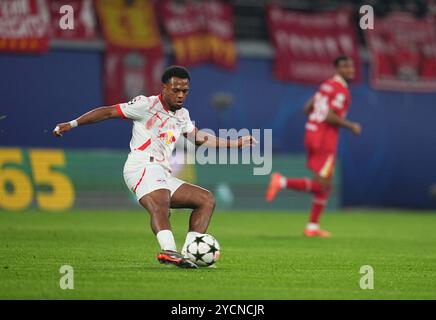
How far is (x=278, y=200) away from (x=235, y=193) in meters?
1.03

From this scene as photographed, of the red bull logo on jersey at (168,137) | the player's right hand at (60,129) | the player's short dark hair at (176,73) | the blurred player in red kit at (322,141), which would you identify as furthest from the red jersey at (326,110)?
the player's right hand at (60,129)

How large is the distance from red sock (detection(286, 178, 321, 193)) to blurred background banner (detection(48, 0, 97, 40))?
29.0 feet

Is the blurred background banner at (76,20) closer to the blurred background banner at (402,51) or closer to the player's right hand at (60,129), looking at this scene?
the blurred background banner at (402,51)

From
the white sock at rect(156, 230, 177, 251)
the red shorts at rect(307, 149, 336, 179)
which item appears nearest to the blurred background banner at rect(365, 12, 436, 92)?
the red shorts at rect(307, 149, 336, 179)

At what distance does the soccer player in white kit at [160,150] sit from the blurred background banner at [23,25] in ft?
41.7

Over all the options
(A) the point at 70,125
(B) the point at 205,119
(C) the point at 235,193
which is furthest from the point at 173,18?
(A) the point at 70,125

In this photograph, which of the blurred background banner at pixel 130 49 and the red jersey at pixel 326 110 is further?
the blurred background banner at pixel 130 49

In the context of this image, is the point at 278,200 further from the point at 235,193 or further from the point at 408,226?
the point at 408,226

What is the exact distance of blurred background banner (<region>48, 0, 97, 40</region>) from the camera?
2333 centimetres

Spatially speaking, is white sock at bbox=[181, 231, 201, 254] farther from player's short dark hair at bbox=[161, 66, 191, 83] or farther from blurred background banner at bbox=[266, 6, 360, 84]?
blurred background banner at bbox=[266, 6, 360, 84]

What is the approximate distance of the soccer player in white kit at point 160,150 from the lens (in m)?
10.7

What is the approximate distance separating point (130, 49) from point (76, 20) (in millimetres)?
1564

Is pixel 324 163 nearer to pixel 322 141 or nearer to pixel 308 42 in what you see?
pixel 322 141

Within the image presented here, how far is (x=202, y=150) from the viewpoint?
22.6 meters
